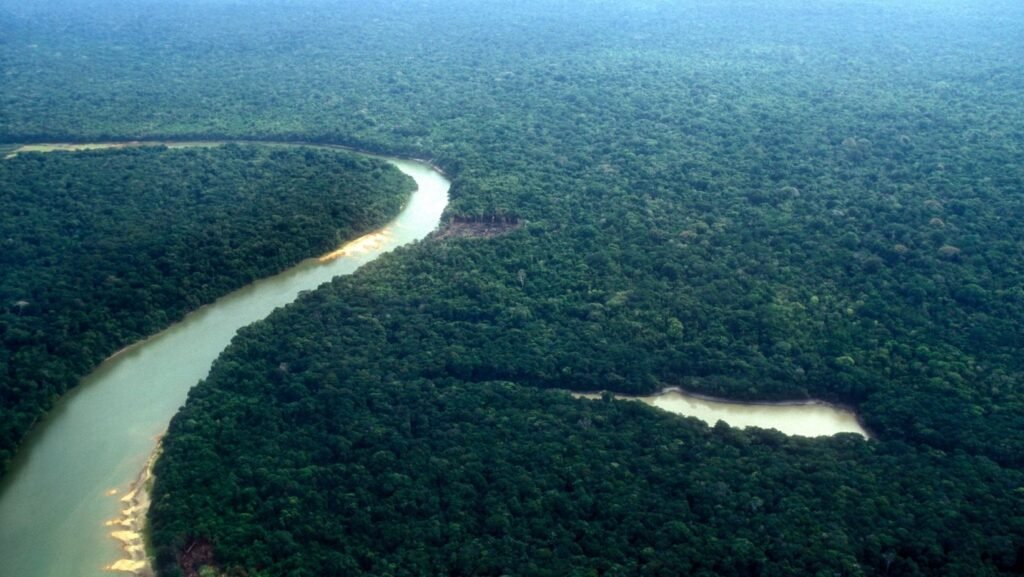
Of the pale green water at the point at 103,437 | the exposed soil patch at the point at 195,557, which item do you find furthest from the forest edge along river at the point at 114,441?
the exposed soil patch at the point at 195,557

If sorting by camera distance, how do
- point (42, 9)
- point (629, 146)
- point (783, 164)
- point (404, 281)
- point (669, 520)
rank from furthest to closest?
point (42, 9)
point (629, 146)
point (783, 164)
point (404, 281)
point (669, 520)

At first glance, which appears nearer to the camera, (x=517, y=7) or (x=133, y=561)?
(x=133, y=561)

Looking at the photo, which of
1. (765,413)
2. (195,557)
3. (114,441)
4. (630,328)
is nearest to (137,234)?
(114,441)

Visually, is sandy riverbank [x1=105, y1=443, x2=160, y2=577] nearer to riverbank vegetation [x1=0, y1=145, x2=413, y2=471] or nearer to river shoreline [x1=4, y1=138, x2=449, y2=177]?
riverbank vegetation [x1=0, y1=145, x2=413, y2=471]

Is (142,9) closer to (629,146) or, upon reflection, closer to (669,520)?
(629,146)

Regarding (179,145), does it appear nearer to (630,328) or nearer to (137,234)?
(137,234)

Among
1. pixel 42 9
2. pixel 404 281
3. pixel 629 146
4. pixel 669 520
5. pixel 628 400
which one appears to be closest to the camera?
pixel 669 520

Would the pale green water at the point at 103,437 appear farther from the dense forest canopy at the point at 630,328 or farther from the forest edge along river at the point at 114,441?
the dense forest canopy at the point at 630,328

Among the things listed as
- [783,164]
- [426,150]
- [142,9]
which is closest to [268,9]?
[142,9]
